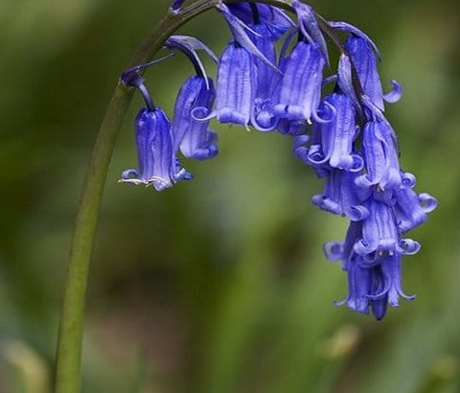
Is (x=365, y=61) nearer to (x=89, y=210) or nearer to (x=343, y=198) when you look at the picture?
(x=343, y=198)

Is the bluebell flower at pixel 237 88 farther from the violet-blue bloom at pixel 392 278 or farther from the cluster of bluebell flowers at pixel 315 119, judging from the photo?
the violet-blue bloom at pixel 392 278

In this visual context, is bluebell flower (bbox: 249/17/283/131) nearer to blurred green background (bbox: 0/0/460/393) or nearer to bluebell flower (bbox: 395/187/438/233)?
bluebell flower (bbox: 395/187/438/233)

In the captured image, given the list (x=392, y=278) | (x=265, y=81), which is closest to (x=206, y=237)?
(x=392, y=278)

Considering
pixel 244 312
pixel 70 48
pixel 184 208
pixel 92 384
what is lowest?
pixel 92 384

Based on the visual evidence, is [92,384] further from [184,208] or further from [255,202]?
[255,202]


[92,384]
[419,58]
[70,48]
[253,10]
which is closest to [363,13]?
[419,58]
